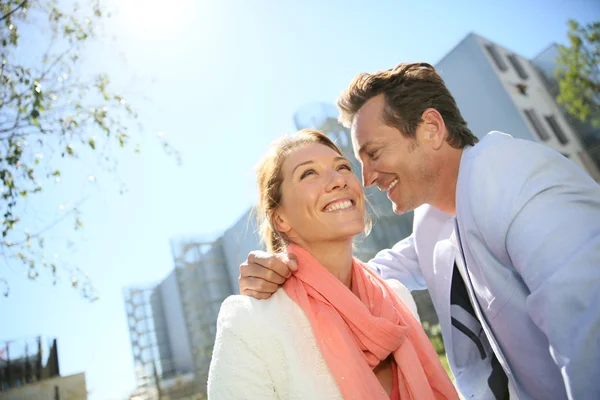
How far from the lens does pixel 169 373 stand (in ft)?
136

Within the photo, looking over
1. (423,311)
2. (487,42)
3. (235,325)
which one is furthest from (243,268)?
(487,42)

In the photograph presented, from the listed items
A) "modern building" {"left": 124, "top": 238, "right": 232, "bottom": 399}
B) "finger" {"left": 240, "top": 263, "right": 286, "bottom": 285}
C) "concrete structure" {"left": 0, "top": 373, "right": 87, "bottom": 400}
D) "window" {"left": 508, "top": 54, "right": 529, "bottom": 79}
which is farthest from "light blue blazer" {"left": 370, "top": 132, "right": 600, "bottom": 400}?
"modern building" {"left": 124, "top": 238, "right": 232, "bottom": 399}

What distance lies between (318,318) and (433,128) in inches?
65.5

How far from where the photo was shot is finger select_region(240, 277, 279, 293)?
1.86 meters

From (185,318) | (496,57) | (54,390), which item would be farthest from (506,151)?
(185,318)

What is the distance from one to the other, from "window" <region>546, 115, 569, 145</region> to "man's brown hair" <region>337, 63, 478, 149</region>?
83.0ft

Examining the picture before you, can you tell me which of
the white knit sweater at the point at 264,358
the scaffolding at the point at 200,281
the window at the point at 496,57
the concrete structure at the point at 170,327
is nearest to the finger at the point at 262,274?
the white knit sweater at the point at 264,358

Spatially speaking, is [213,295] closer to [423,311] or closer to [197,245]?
[197,245]

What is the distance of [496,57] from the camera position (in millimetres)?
23109

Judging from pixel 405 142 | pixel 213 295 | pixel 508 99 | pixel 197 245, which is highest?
pixel 197 245

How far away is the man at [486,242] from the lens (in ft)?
4.75

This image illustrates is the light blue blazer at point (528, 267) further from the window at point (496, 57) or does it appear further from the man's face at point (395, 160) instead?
the window at point (496, 57)

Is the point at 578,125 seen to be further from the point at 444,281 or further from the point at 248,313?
the point at 248,313

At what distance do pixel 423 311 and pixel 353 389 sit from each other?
1752 cm
